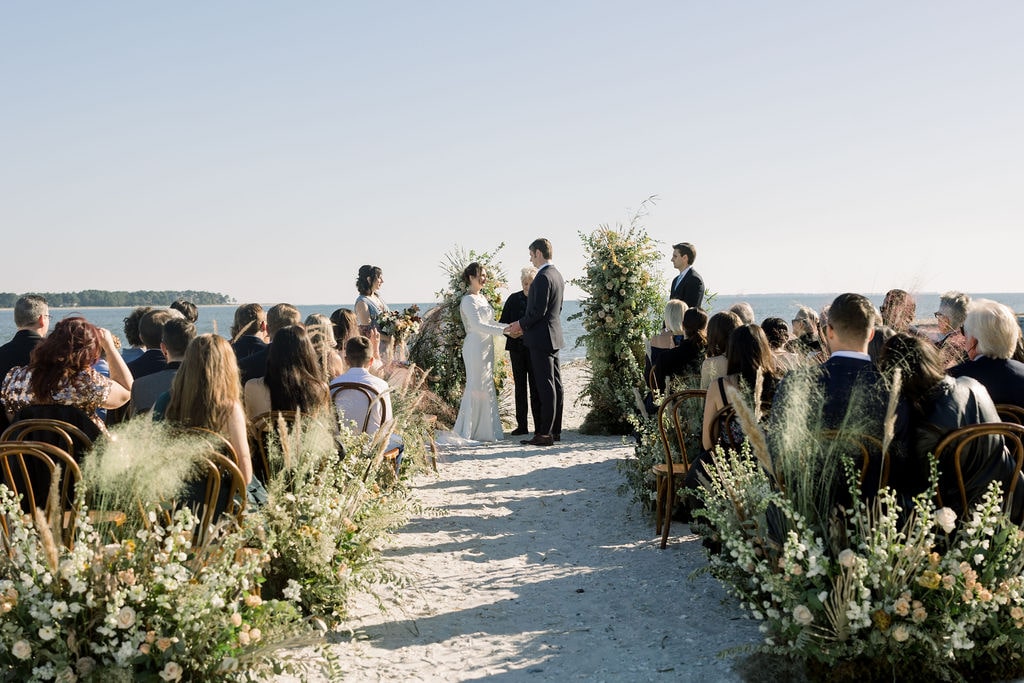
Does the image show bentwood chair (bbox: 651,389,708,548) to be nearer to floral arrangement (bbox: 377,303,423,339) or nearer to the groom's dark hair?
the groom's dark hair

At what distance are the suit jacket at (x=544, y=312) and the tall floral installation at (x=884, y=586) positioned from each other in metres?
6.48

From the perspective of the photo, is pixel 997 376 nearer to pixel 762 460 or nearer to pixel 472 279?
pixel 762 460

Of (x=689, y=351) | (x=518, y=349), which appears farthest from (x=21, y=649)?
(x=518, y=349)

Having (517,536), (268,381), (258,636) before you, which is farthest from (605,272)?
(258,636)

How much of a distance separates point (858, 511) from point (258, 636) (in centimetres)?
219

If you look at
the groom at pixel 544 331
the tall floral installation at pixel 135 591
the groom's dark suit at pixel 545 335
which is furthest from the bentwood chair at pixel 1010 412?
the groom's dark suit at pixel 545 335

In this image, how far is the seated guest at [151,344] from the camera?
20.0 feet

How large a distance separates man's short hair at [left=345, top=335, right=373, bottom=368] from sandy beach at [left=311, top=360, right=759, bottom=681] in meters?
1.21

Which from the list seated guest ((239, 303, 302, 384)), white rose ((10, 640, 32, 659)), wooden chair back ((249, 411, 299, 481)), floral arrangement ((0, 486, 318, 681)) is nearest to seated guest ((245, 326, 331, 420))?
wooden chair back ((249, 411, 299, 481))

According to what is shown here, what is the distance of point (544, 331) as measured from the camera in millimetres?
10094

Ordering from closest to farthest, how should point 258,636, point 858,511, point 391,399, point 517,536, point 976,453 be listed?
1. point 258,636
2. point 858,511
3. point 976,453
4. point 391,399
5. point 517,536

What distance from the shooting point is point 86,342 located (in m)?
4.70

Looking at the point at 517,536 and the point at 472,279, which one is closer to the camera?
the point at 517,536

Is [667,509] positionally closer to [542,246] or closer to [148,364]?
[148,364]
